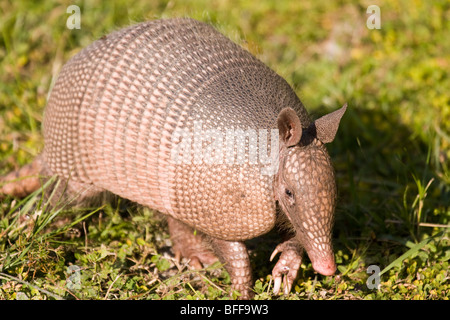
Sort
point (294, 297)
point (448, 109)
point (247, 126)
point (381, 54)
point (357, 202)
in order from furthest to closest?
point (381, 54) → point (448, 109) → point (357, 202) → point (294, 297) → point (247, 126)

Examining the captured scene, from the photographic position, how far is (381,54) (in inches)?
309

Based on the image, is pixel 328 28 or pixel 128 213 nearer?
pixel 128 213

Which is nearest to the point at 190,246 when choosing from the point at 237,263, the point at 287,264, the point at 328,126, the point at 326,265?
the point at 237,263

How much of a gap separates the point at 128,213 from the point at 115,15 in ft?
10.9

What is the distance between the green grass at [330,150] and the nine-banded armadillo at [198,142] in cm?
42

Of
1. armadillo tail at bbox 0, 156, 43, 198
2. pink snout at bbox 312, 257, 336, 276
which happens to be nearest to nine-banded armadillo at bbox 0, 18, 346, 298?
pink snout at bbox 312, 257, 336, 276

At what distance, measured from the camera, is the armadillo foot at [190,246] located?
5.25m

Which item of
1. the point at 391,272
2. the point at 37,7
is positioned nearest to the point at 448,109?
the point at 391,272

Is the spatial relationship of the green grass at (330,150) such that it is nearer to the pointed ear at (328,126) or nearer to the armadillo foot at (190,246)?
the armadillo foot at (190,246)

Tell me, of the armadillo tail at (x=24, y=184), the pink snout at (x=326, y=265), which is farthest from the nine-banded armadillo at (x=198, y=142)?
the armadillo tail at (x=24, y=184)

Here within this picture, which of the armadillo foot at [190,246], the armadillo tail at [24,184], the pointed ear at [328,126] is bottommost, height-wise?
the armadillo foot at [190,246]

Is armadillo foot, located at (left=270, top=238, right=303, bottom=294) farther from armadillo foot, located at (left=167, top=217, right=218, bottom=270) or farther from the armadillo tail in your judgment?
the armadillo tail

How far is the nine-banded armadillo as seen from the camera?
3.98 m

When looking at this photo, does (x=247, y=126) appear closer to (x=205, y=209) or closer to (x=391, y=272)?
(x=205, y=209)
